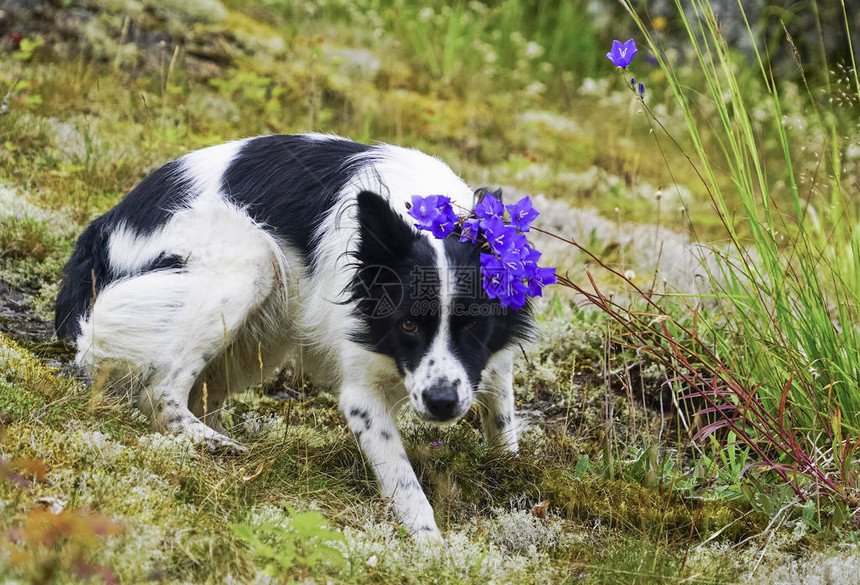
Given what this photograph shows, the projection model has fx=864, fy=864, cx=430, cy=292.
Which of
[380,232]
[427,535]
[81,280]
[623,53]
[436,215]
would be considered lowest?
[427,535]

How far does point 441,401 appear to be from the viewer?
3090mm

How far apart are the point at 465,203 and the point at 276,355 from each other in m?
1.28

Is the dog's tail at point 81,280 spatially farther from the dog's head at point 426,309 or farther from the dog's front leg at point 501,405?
the dog's front leg at point 501,405

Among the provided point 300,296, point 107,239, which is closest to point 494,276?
point 300,296

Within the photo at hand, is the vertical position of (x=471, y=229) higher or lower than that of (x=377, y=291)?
higher

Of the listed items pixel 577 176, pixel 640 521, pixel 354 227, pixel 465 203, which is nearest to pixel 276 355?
pixel 354 227

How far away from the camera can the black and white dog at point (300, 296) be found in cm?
325

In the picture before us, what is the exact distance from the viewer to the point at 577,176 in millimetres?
8133

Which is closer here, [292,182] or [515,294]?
[515,294]

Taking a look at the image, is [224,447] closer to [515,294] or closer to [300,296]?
[300,296]

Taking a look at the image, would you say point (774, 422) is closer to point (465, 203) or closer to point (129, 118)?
point (465, 203)

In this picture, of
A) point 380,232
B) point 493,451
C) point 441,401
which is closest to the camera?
point 441,401

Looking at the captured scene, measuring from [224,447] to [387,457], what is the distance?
0.66 metres

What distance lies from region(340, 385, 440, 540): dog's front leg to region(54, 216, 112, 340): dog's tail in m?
1.30
